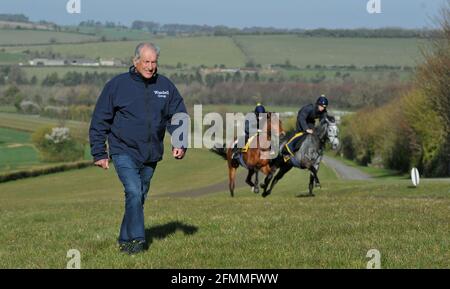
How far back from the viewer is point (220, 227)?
44.1 feet

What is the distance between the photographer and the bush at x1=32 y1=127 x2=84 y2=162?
104375mm

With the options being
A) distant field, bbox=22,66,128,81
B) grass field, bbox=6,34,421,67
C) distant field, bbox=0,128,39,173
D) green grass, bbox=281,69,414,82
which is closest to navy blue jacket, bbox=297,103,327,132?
distant field, bbox=0,128,39,173

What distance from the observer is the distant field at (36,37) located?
173 meters

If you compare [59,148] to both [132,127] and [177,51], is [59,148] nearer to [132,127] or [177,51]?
[177,51]

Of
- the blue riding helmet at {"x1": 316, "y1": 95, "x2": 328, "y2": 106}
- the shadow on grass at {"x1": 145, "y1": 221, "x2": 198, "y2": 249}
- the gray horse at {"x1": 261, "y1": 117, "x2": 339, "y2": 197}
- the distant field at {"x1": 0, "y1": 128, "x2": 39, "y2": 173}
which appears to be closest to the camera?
the shadow on grass at {"x1": 145, "y1": 221, "x2": 198, "y2": 249}

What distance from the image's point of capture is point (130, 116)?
10.9 metres

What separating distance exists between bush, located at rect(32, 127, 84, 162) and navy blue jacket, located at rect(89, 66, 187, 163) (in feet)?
308

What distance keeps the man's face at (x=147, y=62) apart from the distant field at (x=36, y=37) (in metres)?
165

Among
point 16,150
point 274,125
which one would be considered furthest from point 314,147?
point 16,150

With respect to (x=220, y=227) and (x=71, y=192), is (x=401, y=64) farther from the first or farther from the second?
(x=220, y=227)

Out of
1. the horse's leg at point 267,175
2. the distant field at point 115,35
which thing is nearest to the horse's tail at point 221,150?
the horse's leg at point 267,175

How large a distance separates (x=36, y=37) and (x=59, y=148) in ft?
251

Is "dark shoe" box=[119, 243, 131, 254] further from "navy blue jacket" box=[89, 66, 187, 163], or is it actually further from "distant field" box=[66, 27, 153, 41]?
"distant field" box=[66, 27, 153, 41]
